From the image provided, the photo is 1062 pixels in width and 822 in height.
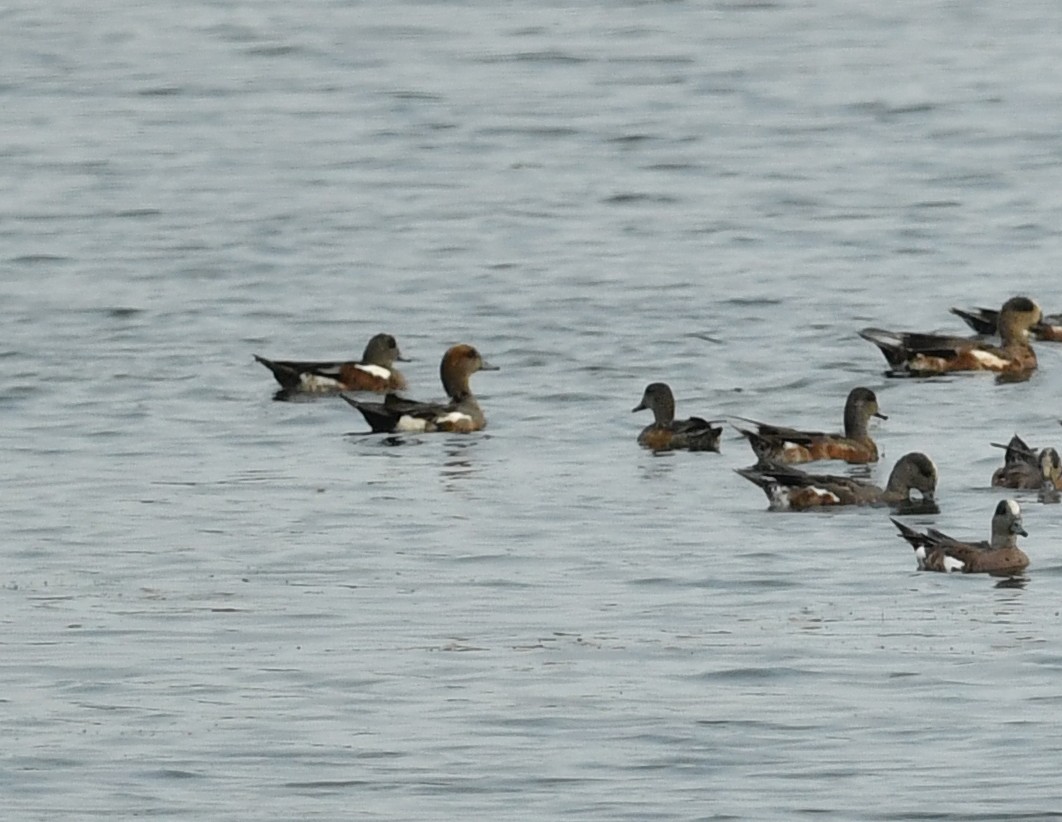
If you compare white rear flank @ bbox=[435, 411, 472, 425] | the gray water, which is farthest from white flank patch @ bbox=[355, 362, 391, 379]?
white rear flank @ bbox=[435, 411, 472, 425]

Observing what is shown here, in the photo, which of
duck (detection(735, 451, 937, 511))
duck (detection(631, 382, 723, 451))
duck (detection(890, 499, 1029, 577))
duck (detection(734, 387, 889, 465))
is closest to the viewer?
duck (detection(890, 499, 1029, 577))

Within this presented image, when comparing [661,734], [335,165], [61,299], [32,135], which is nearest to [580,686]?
[661,734]

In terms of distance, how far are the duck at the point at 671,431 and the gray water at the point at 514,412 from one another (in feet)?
0.56

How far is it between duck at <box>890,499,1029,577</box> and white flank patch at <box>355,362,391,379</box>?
291 inches

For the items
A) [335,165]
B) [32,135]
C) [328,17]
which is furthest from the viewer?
[328,17]

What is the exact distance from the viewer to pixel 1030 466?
16734 mm

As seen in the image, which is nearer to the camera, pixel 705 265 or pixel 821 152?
pixel 705 265

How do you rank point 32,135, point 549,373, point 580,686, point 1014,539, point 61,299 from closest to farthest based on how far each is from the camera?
point 580,686, point 1014,539, point 549,373, point 61,299, point 32,135

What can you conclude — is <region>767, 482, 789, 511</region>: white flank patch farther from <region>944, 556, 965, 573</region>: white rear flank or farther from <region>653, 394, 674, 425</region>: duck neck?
<region>653, 394, 674, 425</region>: duck neck

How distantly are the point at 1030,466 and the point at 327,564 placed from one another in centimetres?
416

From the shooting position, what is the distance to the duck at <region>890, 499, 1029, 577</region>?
14.4 meters

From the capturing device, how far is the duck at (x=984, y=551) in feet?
47.2

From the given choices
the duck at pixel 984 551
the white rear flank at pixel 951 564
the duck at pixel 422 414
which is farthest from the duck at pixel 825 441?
the white rear flank at pixel 951 564

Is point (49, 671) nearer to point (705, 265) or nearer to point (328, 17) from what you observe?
point (705, 265)
